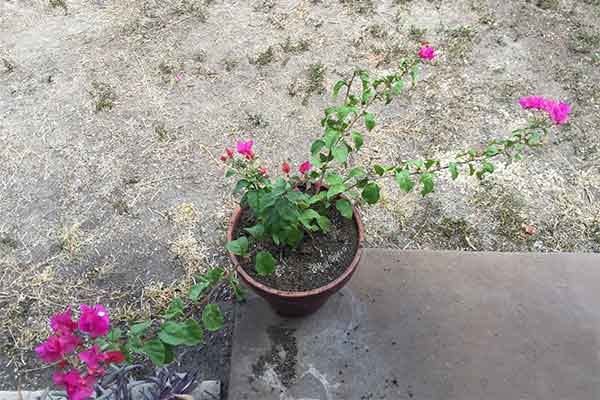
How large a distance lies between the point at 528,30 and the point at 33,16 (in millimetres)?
3198

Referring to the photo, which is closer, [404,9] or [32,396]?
[32,396]

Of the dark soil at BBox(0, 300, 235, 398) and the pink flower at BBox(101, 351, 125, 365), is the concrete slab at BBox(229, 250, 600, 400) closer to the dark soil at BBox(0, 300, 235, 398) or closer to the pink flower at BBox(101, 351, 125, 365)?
the dark soil at BBox(0, 300, 235, 398)

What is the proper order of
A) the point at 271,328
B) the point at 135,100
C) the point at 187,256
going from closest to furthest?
the point at 271,328
the point at 187,256
the point at 135,100

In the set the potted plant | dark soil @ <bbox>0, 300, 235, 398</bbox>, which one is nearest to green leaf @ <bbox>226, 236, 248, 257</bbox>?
the potted plant

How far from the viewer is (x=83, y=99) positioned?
9.90 ft

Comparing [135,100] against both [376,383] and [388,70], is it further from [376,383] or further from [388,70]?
[376,383]

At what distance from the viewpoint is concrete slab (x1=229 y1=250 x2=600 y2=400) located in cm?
182

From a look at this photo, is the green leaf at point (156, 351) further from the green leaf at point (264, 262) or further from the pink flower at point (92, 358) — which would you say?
the green leaf at point (264, 262)

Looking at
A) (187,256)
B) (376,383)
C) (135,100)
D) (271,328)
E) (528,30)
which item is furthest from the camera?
(528,30)

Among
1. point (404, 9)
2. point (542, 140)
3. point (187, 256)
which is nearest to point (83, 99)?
point (187, 256)

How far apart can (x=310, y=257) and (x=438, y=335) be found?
0.55m

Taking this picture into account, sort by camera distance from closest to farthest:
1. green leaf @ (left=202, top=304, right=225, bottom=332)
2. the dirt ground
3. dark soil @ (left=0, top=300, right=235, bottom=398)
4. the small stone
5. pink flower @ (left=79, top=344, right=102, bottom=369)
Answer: pink flower @ (left=79, top=344, right=102, bottom=369) → green leaf @ (left=202, top=304, right=225, bottom=332) → the small stone → dark soil @ (left=0, top=300, right=235, bottom=398) → the dirt ground

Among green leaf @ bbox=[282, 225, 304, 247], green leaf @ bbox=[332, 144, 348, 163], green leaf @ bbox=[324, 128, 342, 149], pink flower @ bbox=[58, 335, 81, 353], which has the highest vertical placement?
green leaf @ bbox=[324, 128, 342, 149]

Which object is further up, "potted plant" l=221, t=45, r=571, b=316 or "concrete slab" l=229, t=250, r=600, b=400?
"potted plant" l=221, t=45, r=571, b=316
